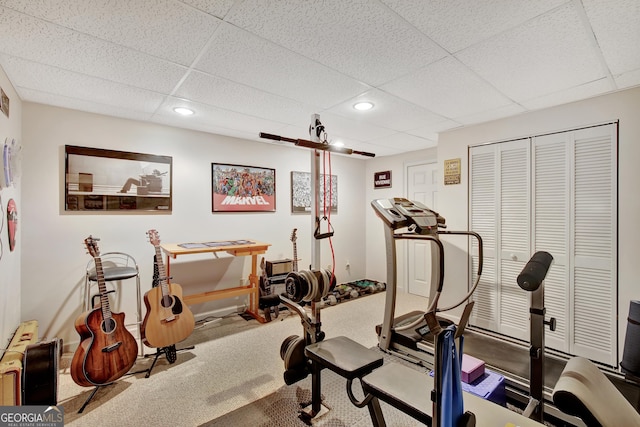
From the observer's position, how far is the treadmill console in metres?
2.57

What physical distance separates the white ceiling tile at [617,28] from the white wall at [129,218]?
3.57 metres

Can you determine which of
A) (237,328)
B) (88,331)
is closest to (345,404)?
(237,328)

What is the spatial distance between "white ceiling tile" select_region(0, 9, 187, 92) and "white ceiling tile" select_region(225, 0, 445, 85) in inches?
33.5

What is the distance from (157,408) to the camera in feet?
6.98

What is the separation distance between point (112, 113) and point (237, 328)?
8.99 ft

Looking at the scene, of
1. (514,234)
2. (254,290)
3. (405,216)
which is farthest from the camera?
(254,290)

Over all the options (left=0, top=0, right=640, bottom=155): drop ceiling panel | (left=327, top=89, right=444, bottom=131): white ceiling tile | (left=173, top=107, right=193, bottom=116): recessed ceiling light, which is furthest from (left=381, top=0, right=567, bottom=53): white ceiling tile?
(left=173, top=107, right=193, bottom=116): recessed ceiling light

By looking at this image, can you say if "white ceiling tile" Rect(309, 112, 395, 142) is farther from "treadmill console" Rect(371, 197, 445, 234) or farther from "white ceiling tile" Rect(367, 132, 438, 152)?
"treadmill console" Rect(371, 197, 445, 234)

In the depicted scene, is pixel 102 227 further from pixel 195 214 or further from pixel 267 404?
pixel 267 404

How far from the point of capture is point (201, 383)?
8.01ft

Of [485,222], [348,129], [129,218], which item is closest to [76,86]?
[129,218]

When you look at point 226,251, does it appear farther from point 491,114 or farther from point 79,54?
point 491,114

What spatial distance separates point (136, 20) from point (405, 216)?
2.30 m

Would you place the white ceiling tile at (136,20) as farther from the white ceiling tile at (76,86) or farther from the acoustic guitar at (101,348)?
the acoustic guitar at (101,348)
